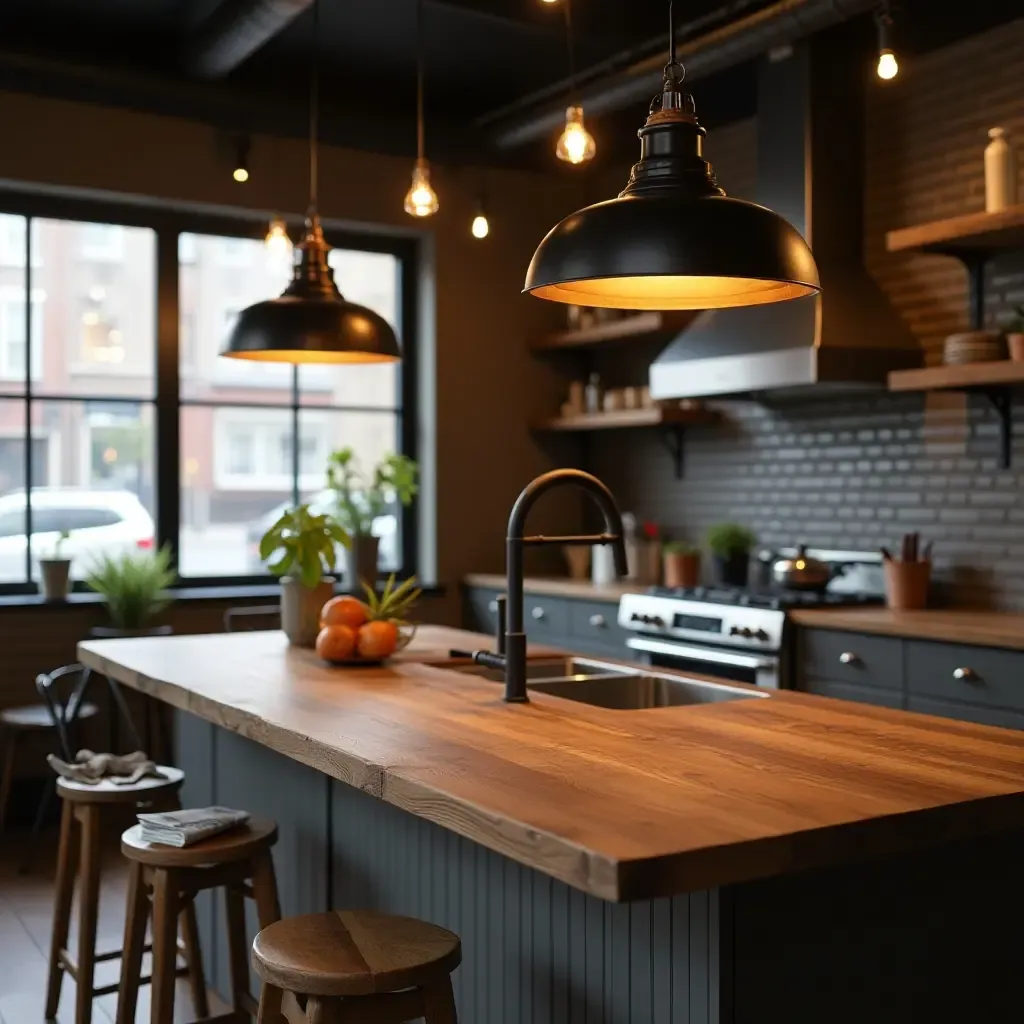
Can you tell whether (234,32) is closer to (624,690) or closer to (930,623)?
(624,690)

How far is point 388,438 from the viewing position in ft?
21.3

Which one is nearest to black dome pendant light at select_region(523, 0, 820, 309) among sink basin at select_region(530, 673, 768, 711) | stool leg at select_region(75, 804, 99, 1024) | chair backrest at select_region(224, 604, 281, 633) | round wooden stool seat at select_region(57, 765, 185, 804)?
sink basin at select_region(530, 673, 768, 711)

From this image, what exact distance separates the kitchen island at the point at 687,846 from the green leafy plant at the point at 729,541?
2490 millimetres

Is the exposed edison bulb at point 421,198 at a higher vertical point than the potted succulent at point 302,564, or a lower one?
higher

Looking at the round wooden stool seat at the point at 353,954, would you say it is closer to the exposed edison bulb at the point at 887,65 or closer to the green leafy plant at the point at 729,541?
the exposed edison bulb at the point at 887,65

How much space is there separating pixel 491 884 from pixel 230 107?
403 cm

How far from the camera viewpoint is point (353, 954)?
6.86ft

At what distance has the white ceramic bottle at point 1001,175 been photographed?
4227mm

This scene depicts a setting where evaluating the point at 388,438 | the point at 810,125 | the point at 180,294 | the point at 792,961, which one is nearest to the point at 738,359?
the point at 810,125

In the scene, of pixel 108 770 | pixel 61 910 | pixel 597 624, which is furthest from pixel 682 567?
pixel 61 910

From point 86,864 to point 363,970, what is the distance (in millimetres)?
1366

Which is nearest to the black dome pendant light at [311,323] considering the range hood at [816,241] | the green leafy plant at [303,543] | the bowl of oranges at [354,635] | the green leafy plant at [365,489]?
the green leafy plant at [303,543]

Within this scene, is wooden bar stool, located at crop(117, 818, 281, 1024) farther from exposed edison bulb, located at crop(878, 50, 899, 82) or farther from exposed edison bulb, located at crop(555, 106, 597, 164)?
exposed edison bulb, located at crop(878, 50, 899, 82)

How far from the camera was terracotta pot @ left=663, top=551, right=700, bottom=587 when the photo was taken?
564 centimetres
